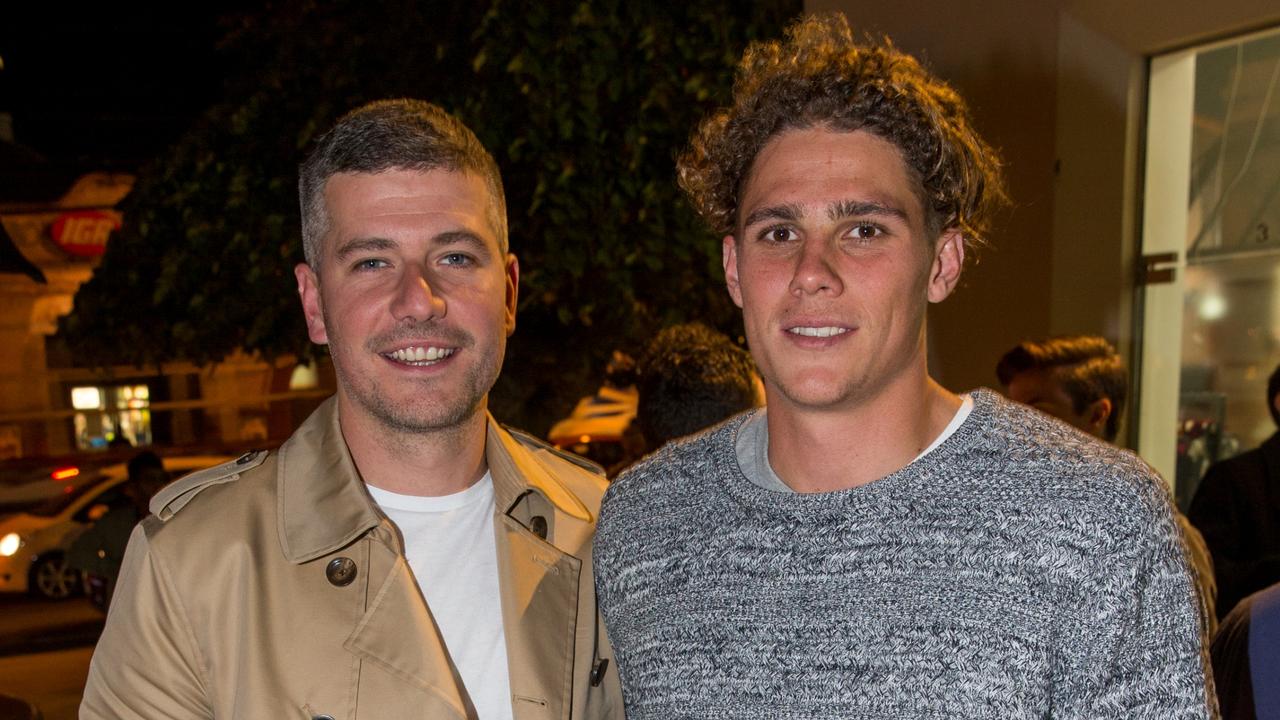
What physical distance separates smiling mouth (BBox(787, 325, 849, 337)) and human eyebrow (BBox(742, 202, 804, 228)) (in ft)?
0.63

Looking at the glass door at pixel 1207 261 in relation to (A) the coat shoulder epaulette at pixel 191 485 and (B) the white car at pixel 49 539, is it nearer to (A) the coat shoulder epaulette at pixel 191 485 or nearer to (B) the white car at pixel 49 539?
(A) the coat shoulder epaulette at pixel 191 485

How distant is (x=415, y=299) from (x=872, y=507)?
904 millimetres

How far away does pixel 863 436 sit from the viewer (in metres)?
1.79

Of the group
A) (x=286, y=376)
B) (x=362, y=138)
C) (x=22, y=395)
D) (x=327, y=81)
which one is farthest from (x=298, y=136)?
(x=22, y=395)

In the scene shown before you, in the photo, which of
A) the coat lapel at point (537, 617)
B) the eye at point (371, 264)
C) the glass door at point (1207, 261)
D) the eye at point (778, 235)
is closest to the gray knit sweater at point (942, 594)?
the coat lapel at point (537, 617)

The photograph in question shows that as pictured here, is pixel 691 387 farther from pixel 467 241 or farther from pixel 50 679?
pixel 50 679

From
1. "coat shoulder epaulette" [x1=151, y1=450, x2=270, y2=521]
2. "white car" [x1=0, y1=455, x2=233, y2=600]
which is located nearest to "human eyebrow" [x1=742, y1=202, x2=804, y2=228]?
"coat shoulder epaulette" [x1=151, y1=450, x2=270, y2=521]

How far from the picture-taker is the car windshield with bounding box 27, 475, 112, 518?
956 cm

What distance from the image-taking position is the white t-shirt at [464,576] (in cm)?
195

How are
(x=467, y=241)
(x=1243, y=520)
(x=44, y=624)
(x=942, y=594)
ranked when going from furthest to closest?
(x=44, y=624) < (x=1243, y=520) < (x=467, y=241) < (x=942, y=594)

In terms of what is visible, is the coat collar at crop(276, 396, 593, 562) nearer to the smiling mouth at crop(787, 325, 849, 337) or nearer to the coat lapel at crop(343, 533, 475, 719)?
the coat lapel at crop(343, 533, 475, 719)

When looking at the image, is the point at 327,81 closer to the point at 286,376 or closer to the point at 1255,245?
the point at 1255,245

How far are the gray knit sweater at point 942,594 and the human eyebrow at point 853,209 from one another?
0.37 metres

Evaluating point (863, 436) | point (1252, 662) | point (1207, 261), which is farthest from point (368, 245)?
point (1207, 261)
